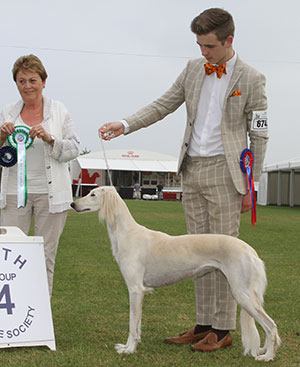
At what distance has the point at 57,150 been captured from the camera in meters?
4.00

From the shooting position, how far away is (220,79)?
385 cm

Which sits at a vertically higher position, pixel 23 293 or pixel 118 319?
pixel 23 293

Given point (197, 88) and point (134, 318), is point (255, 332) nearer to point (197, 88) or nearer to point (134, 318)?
point (134, 318)

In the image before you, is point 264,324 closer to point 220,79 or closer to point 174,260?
point 174,260

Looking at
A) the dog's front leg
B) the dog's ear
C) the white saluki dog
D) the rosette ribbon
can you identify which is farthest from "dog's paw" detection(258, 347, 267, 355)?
the rosette ribbon

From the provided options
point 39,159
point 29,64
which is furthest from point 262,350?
point 29,64

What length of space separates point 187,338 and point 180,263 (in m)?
0.77

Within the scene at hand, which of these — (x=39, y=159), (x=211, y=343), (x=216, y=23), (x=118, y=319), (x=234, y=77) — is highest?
(x=216, y=23)

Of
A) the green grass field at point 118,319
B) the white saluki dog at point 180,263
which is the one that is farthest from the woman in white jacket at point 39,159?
the green grass field at point 118,319

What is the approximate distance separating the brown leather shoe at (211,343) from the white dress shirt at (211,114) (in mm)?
1416

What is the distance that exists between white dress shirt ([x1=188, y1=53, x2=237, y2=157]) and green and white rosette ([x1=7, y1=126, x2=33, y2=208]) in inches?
53.3

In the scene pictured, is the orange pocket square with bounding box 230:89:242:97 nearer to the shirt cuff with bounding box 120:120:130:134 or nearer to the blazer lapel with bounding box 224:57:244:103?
the blazer lapel with bounding box 224:57:244:103

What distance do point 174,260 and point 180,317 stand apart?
140 cm

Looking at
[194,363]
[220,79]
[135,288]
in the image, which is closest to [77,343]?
[135,288]
